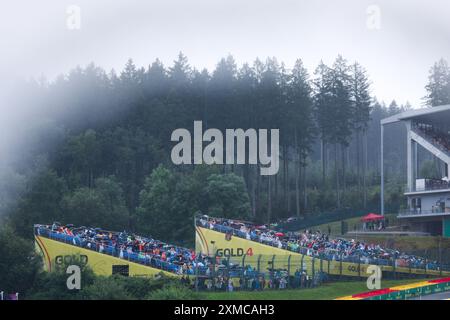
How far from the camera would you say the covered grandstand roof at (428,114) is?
49.4 m

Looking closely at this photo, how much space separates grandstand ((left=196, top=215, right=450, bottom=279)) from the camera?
31.7m

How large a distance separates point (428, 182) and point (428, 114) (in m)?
4.85

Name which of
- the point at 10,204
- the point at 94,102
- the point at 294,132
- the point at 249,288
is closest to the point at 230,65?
the point at 294,132

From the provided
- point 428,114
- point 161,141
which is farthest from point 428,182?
point 161,141

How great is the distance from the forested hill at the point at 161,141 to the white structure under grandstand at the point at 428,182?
6.51 metres

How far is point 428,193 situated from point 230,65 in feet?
65.7

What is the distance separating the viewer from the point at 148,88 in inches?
2392

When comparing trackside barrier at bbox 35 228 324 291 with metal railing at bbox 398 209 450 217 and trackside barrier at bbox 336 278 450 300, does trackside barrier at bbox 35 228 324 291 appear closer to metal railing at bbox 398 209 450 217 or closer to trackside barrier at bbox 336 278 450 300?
trackside barrier at bbox 336 278 450 300

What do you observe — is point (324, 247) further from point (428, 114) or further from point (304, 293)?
point (428, 114)

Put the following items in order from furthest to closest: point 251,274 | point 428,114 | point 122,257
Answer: point 428,114 → point 122,257 → point 251,274

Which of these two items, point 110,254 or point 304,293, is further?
point 110,254

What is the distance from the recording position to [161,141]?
186 feet

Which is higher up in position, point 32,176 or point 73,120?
point 73,120
